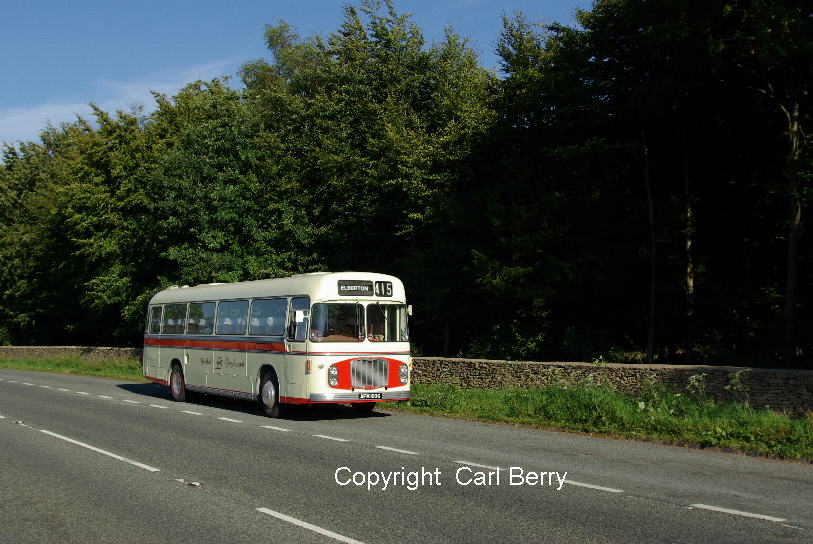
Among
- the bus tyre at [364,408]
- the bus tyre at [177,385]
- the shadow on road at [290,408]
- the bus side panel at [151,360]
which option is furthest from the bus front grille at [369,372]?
the bus side panel at [151,360]

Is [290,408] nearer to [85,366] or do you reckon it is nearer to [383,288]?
[383,288]

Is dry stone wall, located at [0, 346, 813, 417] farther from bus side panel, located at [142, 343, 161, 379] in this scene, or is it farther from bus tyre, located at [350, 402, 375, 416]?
bus side panel, located at [142, 343, 161, 379]

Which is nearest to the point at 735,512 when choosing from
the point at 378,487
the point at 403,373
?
the point at 378,487

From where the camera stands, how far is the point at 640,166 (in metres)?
29.5

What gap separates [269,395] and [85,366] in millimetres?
30386

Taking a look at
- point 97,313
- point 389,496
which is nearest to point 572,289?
point 389,496

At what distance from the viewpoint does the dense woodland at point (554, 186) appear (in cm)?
2556

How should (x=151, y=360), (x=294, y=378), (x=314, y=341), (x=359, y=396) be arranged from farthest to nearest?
1. (x=151, y=360)
2. (x=294, y=378)
3. (x=359, y=396)
4. (x=314, y=341)

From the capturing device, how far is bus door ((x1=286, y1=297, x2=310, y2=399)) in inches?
680

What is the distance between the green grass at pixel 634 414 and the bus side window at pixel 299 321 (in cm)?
403

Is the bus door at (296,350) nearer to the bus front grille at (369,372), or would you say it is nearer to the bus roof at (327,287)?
the bus roof at (327,287)

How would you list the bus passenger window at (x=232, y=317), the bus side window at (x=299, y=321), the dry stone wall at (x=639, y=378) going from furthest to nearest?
the bus passenger window at (x=232, y=317) < the bus side window at (x=299, y=321) < the dry stone wall at (x=639, y=378)

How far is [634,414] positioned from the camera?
15.4 metres

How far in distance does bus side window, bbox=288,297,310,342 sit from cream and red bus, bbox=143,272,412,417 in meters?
0.02
